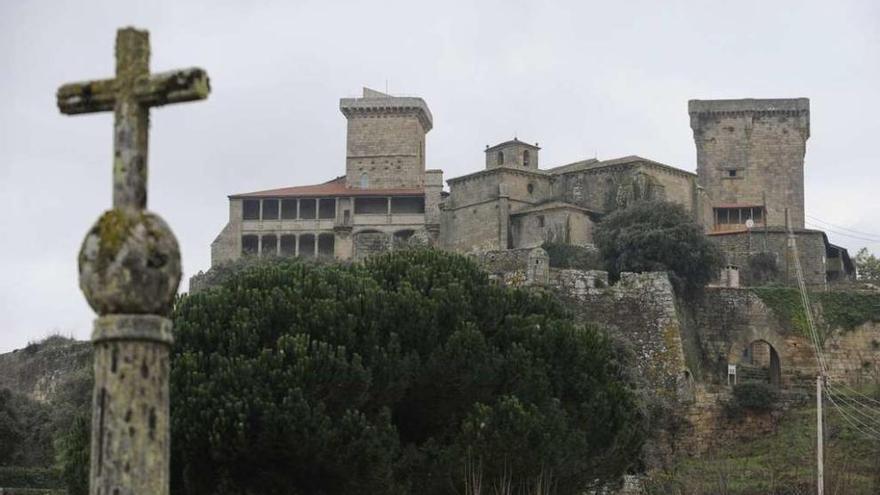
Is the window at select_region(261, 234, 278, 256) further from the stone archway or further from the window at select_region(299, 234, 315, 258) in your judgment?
the stone archway

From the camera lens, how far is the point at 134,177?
32.0 ft

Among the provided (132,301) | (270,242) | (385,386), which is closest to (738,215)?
(270,242)

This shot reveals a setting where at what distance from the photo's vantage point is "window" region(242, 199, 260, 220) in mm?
83062

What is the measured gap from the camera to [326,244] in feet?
270

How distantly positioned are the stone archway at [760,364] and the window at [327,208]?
2999 cm

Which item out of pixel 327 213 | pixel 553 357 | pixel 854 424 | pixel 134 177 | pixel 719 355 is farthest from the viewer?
pixel 327 213

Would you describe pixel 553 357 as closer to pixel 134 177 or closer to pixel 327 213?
pixel 134 177

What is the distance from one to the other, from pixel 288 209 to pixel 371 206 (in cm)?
472

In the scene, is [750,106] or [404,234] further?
[750,106]

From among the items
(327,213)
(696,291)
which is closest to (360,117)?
(327,213)

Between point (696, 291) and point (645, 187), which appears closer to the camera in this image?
point (696, 291)

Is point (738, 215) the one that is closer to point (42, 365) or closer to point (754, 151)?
point (754, 151)

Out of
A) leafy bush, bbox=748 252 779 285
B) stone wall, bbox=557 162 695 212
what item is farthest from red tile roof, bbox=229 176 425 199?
leafy bush, bbox=748 252 779 285

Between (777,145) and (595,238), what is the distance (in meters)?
27.7
